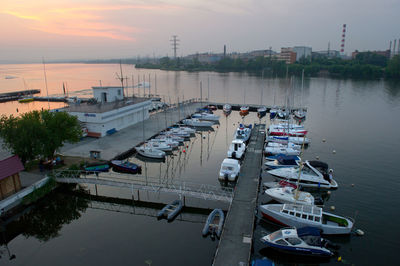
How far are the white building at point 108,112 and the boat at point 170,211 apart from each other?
19682 mm

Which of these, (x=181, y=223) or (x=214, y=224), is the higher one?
(x=214, y=224)

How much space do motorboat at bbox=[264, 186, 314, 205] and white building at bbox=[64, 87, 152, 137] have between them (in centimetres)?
2333

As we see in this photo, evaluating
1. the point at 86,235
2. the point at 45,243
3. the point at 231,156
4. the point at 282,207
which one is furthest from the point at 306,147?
the point at 45,243

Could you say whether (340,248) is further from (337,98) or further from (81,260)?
(337,98)

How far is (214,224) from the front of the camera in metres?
20.3

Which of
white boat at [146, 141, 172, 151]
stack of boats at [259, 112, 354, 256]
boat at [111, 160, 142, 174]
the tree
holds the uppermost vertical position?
the tree

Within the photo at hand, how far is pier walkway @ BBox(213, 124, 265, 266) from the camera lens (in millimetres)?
15802

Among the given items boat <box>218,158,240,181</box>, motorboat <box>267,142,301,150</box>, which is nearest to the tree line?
motorboat <box>267,142,301,150</box>

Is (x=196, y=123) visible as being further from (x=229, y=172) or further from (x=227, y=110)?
(x=229, y=172)

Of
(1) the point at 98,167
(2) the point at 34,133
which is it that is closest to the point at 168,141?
(1) the point at 98,167

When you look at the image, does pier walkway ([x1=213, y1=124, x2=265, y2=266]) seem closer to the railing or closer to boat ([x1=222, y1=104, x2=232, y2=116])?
the railing

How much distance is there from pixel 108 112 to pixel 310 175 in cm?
2832

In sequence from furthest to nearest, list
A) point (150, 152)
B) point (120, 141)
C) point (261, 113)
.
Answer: point (261, 113)
point (120, 141)
point (150, 152)

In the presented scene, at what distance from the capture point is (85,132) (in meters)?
38.0
